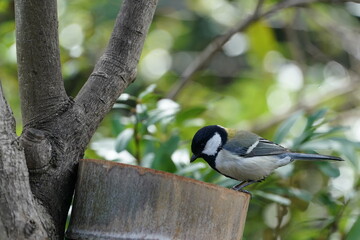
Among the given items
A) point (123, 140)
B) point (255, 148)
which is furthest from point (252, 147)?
point (123, 140)

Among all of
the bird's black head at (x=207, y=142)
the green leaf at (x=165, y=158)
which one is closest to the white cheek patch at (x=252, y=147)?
the bird's black head at (x=207, y=142)

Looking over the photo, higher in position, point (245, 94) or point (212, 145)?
point (245, 94)

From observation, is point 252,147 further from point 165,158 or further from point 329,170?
point 165,158

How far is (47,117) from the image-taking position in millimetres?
1212

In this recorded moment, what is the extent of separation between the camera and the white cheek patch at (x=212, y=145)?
76.0 inches

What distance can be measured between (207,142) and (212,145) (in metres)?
0.06

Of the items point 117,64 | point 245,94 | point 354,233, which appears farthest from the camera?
point 245,94

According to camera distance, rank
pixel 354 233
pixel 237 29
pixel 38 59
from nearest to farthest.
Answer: pixel 38 59
pixel 354 233
pixel 237 29

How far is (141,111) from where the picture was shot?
186cm

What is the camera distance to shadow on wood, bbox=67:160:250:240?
1114 millimetres

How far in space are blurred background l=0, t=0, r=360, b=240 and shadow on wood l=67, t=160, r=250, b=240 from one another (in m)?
0.62

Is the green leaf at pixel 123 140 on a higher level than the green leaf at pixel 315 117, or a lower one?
Result: lower

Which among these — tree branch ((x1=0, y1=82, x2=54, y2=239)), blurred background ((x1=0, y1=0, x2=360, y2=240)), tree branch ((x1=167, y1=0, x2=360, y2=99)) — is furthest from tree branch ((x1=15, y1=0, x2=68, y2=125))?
tree branch ((x1=167, y1=0, x2=360, y2=99))

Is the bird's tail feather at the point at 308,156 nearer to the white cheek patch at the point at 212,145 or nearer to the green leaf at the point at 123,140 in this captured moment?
the white cheek patch at the point at 212,145
